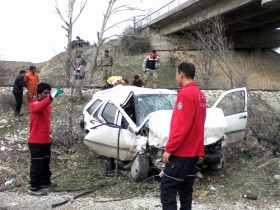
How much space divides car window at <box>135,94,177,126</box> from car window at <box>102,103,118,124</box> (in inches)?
22.3

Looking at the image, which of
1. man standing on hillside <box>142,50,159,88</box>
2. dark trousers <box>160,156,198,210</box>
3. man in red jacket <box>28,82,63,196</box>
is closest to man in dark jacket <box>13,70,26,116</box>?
man in red jacket <box>28,82,63,196</box>

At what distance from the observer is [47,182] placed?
7000mm

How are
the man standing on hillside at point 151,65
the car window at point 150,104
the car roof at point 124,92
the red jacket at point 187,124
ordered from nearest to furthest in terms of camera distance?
the red jacket at point 187,124 → the car window at point 150,104 → the car roof at point 124,92 → the man standing on hillside at point 151,65

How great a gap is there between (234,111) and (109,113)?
2.45 m

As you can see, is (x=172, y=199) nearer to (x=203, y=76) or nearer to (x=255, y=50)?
(x=203, y=76)

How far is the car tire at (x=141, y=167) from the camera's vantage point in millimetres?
6793

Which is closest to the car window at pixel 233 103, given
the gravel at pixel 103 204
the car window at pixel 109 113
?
the car window at pixel 109 113

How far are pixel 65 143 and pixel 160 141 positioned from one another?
4.05m

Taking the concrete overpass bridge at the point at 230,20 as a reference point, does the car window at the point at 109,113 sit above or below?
below

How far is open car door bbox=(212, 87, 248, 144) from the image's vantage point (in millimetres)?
7941

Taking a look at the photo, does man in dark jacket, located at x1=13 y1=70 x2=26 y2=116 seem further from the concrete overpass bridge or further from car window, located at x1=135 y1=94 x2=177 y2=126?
the concrete overpass bridge

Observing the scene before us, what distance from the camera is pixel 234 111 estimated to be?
822cm

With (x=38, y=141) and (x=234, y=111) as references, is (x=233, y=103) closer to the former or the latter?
(x=234, y=111)

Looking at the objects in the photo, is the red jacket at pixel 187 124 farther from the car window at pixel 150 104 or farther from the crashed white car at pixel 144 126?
the car window at pixel 150 104
